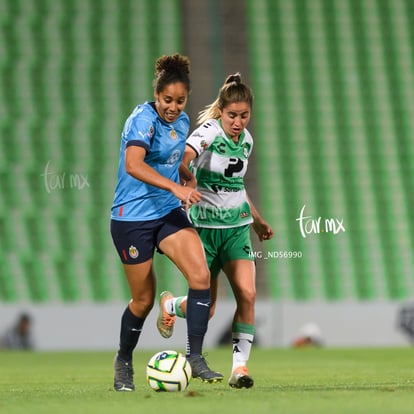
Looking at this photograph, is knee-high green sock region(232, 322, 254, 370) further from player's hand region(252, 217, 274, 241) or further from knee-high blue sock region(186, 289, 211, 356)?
player's hand region(252, 217, 274, 241)

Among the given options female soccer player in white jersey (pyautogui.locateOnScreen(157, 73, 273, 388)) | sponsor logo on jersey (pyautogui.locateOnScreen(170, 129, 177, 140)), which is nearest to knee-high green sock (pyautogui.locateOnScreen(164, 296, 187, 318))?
female soccer player in white jersey (pyautogui.locateOnScreen(157, 73, 273, 388))

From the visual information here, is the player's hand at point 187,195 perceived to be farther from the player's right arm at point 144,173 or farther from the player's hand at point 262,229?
the player's hand at point 262,229

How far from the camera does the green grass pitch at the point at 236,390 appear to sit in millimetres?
4797

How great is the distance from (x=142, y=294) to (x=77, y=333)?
7.51 metres

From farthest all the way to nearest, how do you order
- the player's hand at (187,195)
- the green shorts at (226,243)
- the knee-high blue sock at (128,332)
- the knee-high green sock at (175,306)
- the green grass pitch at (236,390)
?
the knee-high green sock at (175,306)
the green shorts at (226,243)
the knee-high blue sock at (128,332)
the player's hand at (187,195)
the green grass pitch at (236,390)

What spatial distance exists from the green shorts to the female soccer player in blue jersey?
0.40 meters

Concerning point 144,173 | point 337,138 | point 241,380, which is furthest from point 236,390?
point 337,138

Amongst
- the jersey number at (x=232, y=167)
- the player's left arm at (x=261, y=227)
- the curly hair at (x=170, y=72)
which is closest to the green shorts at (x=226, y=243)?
the player's left arm at (x=261, y=227)

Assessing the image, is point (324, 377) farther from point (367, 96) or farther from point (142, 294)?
point (367, 96)

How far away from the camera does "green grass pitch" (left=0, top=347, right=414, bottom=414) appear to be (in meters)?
4.80

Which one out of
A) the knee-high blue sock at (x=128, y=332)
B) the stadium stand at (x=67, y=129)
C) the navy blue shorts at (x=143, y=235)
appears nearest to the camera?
the navy blue shorts at (x=143, y=235)

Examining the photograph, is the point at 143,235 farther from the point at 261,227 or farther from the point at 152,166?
the point at 261,227

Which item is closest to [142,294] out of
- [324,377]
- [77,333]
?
[324,377]

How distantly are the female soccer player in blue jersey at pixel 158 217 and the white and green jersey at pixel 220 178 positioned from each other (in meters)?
0.33
